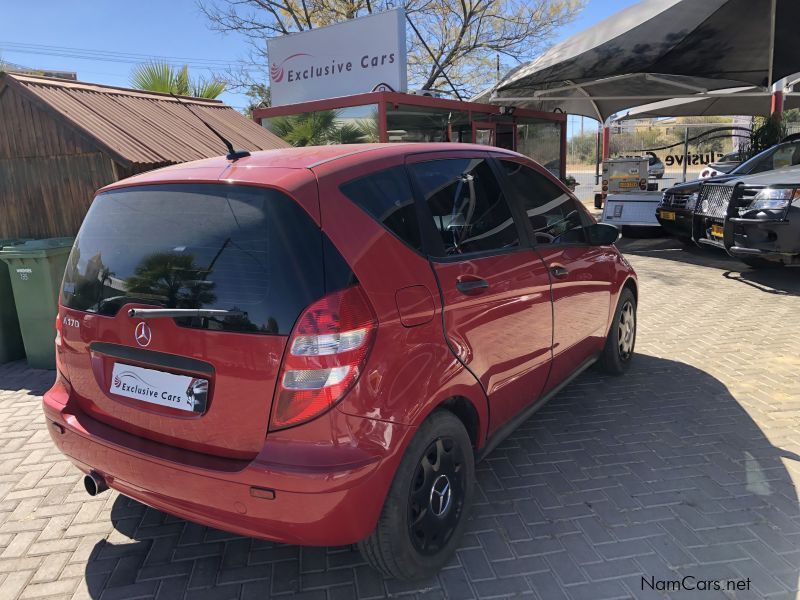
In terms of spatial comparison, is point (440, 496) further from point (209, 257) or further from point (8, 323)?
point (8, 323)

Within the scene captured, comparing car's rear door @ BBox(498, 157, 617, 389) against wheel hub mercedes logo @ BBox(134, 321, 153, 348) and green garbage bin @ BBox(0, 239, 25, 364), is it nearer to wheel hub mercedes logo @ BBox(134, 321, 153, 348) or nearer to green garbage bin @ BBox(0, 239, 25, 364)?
wheel hub mercedes logo @ BBox(134, 321, 153, 348)

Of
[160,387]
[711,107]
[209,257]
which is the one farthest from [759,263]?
[711,107]

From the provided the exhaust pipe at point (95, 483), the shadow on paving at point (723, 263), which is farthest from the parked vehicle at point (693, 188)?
the exhaust pipe at point (95, 483)

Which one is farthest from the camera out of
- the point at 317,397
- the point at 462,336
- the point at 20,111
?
the point at 20,111

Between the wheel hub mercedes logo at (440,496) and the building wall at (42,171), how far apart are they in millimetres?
4392

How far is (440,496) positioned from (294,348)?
0.99m

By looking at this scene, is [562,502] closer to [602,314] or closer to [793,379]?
[602,314]

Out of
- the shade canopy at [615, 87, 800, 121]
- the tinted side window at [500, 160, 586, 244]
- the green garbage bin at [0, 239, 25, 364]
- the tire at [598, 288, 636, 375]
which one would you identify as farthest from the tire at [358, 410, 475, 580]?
the shade canopy at [615, 87, 800, 121]

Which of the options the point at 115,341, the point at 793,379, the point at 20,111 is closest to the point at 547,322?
the point at 115,341

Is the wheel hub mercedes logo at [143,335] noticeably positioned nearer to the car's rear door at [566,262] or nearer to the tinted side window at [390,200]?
the tinted side window at [390,200]

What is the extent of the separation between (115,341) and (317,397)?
0.92 metres

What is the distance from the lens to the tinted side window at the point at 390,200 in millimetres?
2232

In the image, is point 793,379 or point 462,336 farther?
point 793,379

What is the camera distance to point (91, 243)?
251cm
